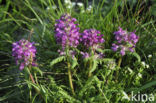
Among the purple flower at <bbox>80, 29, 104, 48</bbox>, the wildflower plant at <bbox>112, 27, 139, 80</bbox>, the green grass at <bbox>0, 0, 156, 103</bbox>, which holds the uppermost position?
the purple flower at <bbox>80, 29, 104, 48</bbox>

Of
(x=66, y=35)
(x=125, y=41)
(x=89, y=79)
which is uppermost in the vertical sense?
(x=66, y=35)

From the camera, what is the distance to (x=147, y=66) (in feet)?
8.06

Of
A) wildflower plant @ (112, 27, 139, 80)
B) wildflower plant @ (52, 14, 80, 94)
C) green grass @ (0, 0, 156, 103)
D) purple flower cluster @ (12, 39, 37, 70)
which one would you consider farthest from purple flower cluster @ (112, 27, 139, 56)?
Answer: purple flower cluster @ (12, 39, 37, 70)

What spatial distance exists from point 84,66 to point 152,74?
890 mm

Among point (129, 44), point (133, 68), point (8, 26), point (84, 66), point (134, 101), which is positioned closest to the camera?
point (129, 44)

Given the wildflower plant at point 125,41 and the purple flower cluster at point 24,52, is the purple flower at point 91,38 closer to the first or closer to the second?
the wildflower plant at point 125,41

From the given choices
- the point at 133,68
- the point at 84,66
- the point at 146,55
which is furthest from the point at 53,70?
the point at 146,55

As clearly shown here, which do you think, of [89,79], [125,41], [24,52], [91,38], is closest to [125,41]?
[125,41]

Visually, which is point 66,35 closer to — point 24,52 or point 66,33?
point 66,33

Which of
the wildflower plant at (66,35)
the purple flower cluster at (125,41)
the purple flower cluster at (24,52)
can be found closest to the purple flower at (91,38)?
the wildflower plant at (66,35)

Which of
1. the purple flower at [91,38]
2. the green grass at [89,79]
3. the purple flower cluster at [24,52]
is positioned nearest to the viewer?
the purple flower cluster at [24,52]

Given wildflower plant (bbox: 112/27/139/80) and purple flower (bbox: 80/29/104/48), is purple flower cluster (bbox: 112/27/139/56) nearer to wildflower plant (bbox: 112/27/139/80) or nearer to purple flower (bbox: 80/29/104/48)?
wildflower plant (bbox: 112/27/139/80)

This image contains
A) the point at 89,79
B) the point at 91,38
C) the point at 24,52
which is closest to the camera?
the point at 24,52

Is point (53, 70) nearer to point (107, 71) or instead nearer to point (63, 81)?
point (63, 81)
